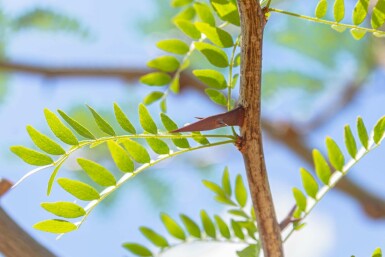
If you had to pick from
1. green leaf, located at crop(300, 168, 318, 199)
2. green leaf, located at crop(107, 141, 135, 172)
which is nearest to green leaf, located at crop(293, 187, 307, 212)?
green leaf, located at crop(300, 168, 318, 199)

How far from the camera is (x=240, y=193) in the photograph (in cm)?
50

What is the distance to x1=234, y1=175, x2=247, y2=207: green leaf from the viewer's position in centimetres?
49

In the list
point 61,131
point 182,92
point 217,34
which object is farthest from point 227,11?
point 182,92

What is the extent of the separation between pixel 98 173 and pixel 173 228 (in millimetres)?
123

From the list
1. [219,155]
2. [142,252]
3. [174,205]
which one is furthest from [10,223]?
[219,155]

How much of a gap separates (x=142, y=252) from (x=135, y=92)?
1.47 metres

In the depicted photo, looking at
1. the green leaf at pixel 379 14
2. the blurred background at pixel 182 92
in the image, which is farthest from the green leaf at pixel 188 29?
the blurred background at pixel 182 92

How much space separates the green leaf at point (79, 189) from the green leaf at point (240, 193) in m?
0.13

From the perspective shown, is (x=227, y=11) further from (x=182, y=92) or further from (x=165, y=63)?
(x=182, y=92)

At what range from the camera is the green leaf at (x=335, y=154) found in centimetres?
43

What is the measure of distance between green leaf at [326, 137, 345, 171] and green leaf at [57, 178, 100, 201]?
0.47 ft

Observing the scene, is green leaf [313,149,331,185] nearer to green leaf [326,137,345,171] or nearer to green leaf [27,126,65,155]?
green leaf [326,137,345,171]

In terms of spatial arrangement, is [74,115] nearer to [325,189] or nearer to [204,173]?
[204,173]

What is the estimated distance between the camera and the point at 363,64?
179 cm
